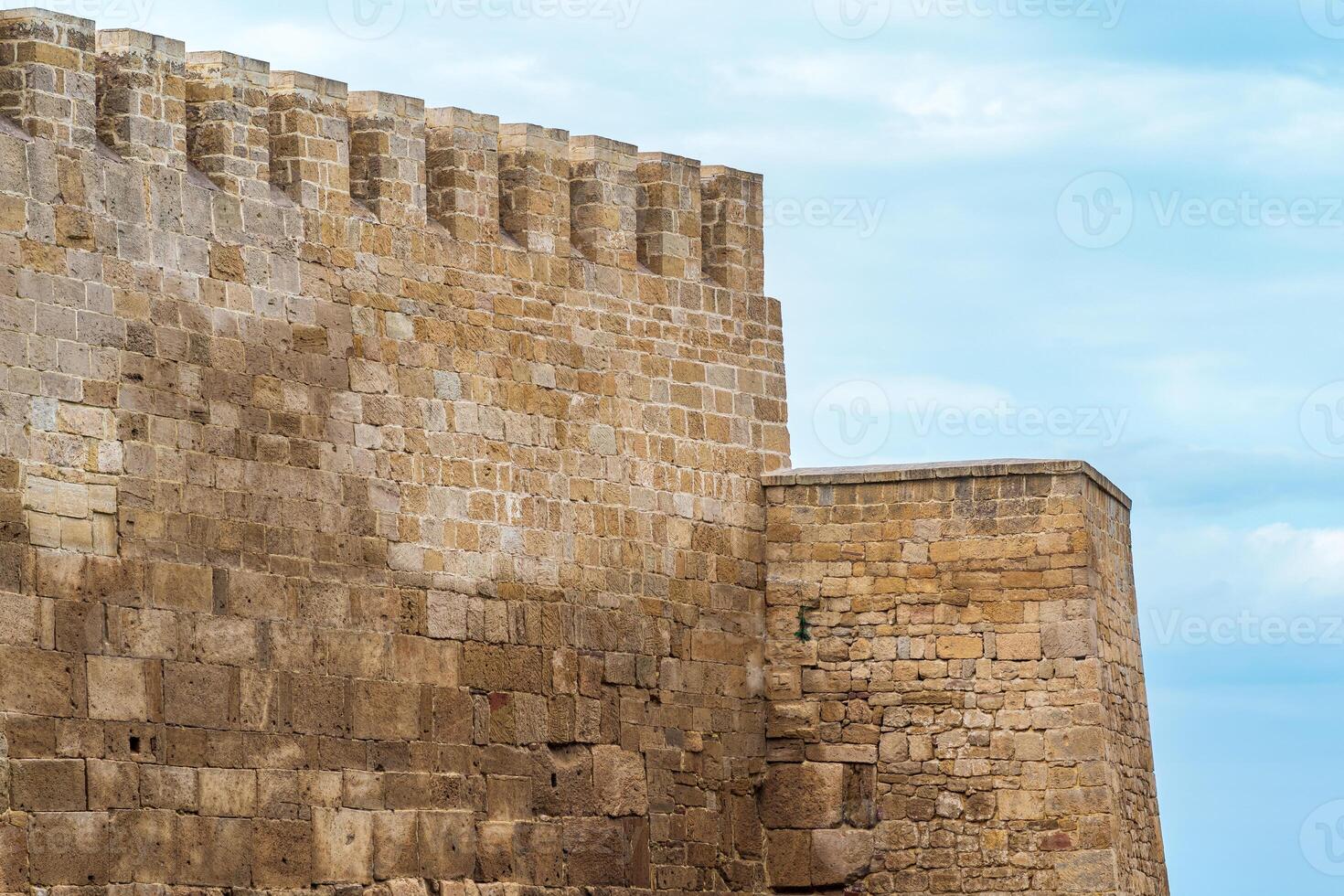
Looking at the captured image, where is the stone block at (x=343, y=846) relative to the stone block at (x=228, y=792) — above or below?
below

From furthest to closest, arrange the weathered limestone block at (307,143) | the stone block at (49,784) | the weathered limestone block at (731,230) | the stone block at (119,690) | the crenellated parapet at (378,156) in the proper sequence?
the weathered limestone block at (731,230), the weathered limestone block at (307,143), the crenellated parapet at (378,156), the stone block at (119,690), the stone block at (49,784)

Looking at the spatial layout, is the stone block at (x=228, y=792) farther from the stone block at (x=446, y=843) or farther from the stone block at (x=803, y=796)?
the stone block at (x=803, y=796)

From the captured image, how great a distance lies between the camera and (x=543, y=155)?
1769cm

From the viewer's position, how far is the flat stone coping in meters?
18.1

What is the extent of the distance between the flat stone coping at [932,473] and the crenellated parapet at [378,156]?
134 centimetres

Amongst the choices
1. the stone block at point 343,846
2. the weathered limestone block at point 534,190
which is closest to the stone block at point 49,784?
the stone block at point 343,846

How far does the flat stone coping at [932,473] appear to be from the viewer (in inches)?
714

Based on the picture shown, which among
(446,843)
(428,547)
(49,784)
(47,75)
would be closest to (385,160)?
(428,547)

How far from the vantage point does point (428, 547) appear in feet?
53.7

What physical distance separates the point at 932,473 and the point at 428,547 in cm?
362

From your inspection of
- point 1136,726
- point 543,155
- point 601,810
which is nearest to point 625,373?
point 543,155

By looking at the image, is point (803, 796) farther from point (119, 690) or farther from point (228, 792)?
point (119, 690)

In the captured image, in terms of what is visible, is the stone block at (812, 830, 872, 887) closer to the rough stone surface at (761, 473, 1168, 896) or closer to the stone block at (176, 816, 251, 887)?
the rough stone surface at (761, 473, 1168, 896)

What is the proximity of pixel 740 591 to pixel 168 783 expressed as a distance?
16.2ft
